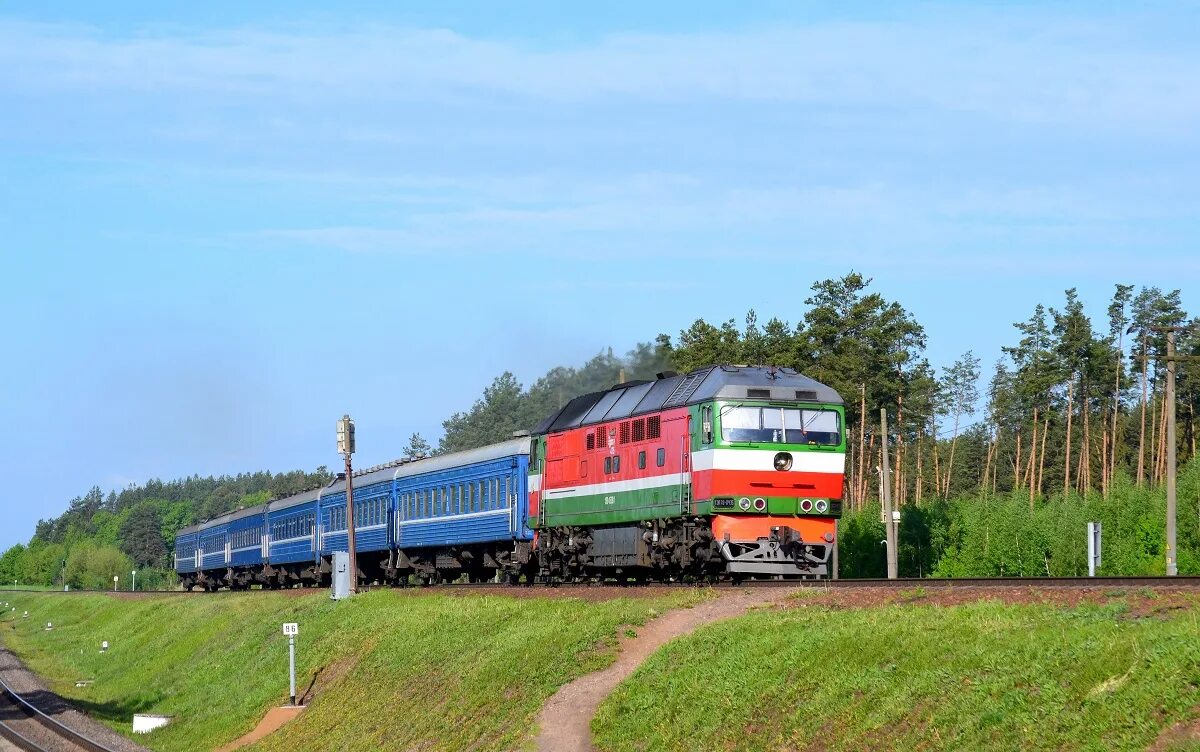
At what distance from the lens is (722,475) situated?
30.1 m

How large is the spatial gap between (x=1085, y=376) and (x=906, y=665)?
89.0m

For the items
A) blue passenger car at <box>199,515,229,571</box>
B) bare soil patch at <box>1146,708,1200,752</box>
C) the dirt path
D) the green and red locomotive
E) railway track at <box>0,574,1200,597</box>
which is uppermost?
the green and red locomotive

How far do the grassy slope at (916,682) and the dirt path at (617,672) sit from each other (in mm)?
469

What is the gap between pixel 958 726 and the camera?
51.8 feet

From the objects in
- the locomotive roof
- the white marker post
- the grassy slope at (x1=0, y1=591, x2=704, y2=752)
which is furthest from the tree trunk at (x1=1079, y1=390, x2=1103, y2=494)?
the white marker post

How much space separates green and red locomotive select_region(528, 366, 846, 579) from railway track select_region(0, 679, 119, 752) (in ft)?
44.4

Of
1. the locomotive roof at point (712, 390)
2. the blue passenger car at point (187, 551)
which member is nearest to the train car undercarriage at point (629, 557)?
the locomotive roof at point (712, 390)

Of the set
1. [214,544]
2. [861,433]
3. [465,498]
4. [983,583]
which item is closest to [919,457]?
[861,433]

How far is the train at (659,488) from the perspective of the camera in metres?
30.3

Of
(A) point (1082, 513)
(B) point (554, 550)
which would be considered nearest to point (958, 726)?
(B) point (554, 550)

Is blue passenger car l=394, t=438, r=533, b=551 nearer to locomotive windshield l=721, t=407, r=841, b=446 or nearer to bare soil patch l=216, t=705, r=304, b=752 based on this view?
bare soil patch l=216, t=705, r=304, b=752

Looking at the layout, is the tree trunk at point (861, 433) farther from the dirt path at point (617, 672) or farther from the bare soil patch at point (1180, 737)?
the bare soil patch at point (1180, 737)

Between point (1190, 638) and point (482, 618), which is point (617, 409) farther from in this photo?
point (1190, 638)

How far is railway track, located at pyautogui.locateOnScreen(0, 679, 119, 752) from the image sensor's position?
36.3m
